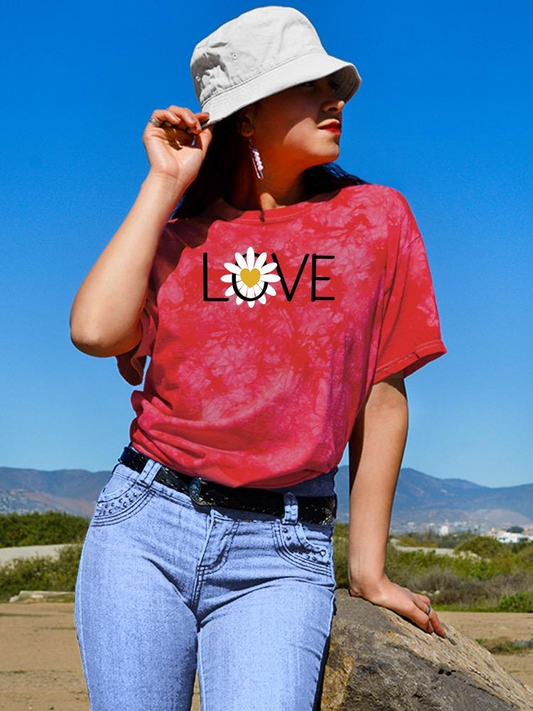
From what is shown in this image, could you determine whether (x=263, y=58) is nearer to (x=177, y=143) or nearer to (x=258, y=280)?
(x=177, y=143)

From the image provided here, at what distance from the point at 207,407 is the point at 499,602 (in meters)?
14.0

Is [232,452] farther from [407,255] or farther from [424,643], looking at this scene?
[424,643]

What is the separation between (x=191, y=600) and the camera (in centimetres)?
226

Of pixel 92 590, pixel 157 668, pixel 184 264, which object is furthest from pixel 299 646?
pixel 184 264

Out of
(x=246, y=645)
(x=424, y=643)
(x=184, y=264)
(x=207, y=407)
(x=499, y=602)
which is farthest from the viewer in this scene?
(x=499, y=602)

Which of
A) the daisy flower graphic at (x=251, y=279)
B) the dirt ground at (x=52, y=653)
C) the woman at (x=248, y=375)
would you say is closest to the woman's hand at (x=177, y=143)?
the woman at (x=248, y=375)

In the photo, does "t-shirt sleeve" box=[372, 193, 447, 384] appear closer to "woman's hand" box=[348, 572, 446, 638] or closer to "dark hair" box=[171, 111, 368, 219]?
"dark hair" box=[171, 111, 368, 219]

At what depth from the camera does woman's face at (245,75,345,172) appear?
252 cm

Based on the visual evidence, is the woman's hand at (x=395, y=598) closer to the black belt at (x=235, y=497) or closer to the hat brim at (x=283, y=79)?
the black belt at (x=235, y=497)

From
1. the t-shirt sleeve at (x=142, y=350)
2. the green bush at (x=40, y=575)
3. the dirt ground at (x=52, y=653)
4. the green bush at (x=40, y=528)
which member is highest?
the t-shirt sleeve at (x=142, y=350)

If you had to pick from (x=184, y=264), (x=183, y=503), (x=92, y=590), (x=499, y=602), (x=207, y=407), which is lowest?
(x=499, y=602)

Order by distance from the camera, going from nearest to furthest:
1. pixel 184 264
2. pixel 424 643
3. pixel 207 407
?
pixel 207 407, pixel 184 264, pixel 424 643

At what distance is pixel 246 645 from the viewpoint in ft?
7.11

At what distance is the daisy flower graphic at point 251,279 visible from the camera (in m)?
2.39
